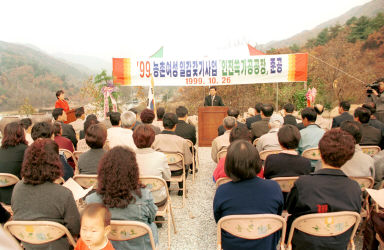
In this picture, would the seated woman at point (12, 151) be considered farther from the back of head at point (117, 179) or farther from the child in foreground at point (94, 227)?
the child in foreground at point (94, 227)

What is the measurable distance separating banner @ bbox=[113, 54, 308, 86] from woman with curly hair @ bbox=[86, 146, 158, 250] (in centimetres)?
570

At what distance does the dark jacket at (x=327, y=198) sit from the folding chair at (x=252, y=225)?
309mm

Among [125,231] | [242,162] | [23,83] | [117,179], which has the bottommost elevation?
[125,231]

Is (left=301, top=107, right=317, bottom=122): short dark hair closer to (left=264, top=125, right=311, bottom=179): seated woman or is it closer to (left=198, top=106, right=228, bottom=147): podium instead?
(left=264, top=125, right=311, bottom=179): seated woman

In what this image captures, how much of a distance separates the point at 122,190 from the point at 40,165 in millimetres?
616

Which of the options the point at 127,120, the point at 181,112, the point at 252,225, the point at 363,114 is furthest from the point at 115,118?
the point at 363,114

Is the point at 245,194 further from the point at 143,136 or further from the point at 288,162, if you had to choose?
the point at 143,136

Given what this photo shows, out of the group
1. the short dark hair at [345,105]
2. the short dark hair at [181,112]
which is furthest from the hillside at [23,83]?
the short dark hair at [345,105]

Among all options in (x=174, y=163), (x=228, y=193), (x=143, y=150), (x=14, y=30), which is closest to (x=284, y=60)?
(x=174, y=163)

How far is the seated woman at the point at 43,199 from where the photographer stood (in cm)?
175

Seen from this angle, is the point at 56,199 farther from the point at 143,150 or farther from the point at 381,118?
the point at 381,118

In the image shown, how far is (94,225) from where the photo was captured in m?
1.51

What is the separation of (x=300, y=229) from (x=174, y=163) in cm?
194

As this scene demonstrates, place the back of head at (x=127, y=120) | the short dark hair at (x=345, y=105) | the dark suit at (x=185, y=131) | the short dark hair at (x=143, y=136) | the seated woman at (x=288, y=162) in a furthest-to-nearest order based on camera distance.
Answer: the short dark hair at (x=345, y=105) → the dark suit at (x=185, y=131) → the back of head at (x=127, y=120) → the short dark hair at (x=143, y=136) → the seated woman at (x=288, y=162)
